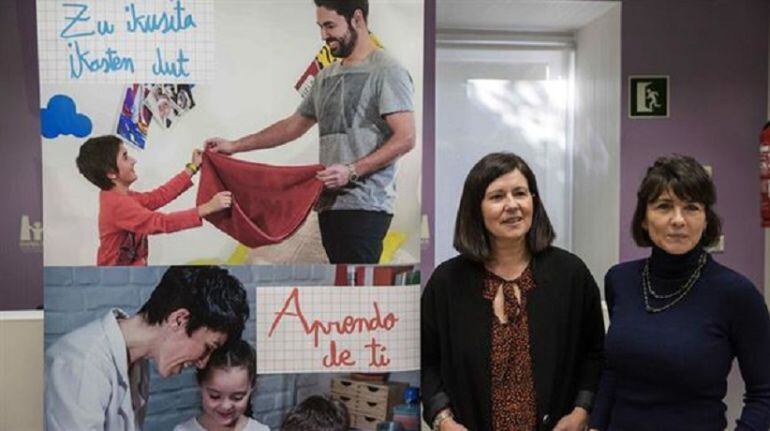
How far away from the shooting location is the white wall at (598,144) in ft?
11.0

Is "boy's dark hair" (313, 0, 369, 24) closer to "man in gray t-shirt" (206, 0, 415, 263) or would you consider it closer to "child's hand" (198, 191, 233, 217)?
"man in gray t-shirt" (206, 0, 415, 263)

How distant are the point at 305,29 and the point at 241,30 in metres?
0.14

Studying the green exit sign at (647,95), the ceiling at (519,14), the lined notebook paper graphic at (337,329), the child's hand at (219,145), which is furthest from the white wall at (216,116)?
the green exit sign at (647,95)

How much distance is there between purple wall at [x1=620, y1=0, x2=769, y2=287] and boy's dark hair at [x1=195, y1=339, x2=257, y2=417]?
7.39 ft

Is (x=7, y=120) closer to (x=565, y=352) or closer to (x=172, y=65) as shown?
(x=172, y=65)

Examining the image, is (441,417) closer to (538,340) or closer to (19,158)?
(538,340)

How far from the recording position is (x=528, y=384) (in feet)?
4.84

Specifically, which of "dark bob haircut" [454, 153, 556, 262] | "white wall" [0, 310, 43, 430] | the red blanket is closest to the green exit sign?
"dark bob haircut" [454, 153, 556, 262]

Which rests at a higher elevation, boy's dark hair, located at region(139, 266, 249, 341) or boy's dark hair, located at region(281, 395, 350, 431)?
boy's dark hair, located at region(139, 266, 249, 341)

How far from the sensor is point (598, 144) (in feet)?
11.5

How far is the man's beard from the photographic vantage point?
1558 mm

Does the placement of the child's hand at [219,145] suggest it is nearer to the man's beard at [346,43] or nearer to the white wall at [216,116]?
the white wall at [216,116]

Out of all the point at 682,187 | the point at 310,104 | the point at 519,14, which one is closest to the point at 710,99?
the point at 519,14

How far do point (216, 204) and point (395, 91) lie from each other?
0.48 metres
